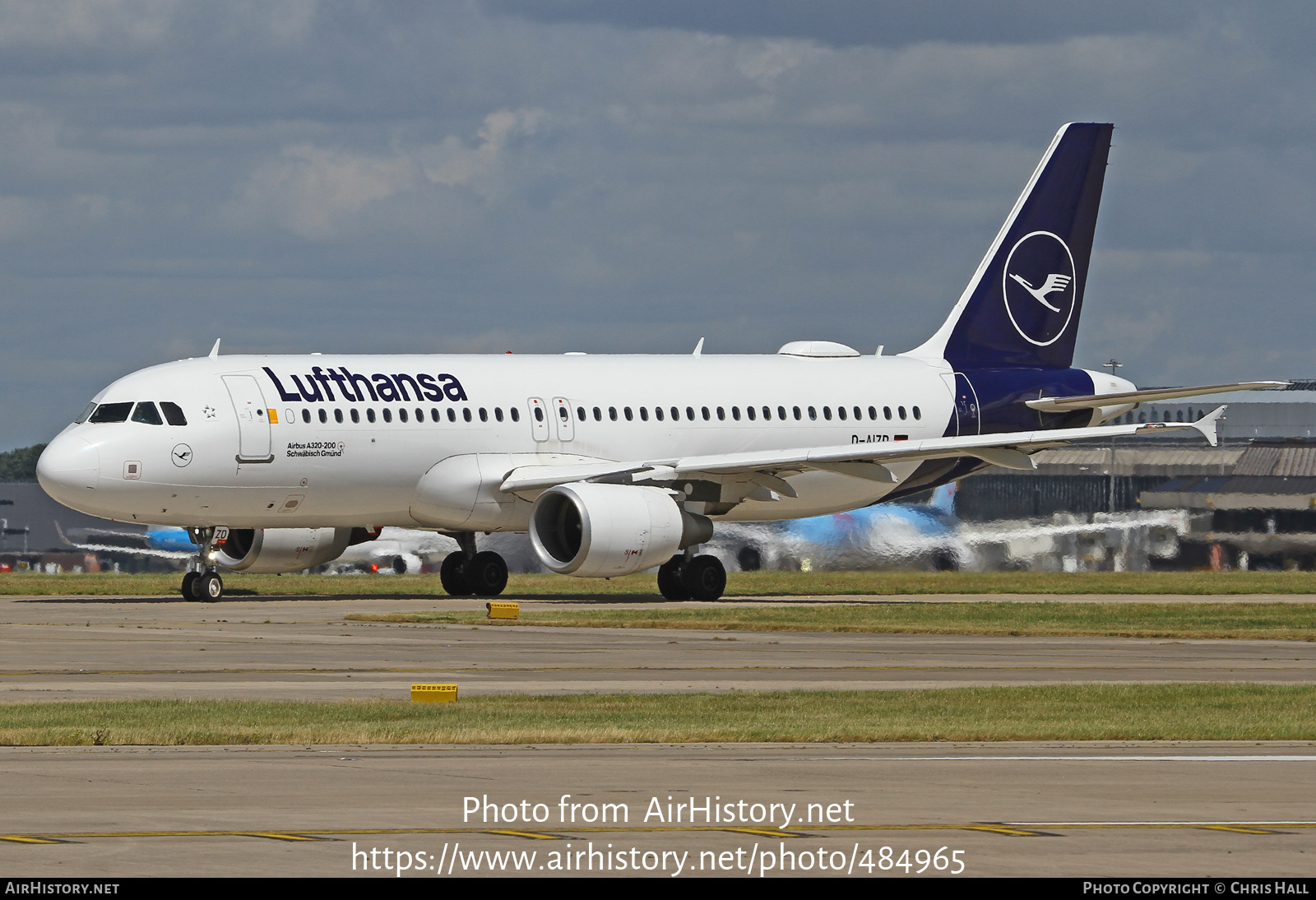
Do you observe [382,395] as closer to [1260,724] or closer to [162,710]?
[162,710]

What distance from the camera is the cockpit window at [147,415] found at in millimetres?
41188

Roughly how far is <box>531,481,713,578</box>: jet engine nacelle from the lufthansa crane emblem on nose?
12.8 m

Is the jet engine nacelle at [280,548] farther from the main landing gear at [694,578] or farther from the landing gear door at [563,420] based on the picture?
the main landing gear at [694,578]

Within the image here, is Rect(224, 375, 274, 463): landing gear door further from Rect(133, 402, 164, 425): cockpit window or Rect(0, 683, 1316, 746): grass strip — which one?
Rect(0, 683, 1316, 746): grass strip

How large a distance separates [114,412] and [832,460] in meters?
13.8

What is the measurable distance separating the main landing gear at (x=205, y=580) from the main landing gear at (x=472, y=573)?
579 centimetres

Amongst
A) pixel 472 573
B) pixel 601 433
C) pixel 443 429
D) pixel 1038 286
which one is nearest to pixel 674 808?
pixel 443 429

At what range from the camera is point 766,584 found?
5181cm

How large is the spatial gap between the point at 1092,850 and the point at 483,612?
27.9m

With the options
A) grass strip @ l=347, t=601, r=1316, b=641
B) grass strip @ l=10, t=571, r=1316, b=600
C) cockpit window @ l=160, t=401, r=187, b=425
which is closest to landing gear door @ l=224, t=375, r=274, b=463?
cockpit window @ l=160, t=401, r=187, b=425

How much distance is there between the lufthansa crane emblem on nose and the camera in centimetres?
5269

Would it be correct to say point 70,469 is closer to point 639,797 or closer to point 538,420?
point 538,420

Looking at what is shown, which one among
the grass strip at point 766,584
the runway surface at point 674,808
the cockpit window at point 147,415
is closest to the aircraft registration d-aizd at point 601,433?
the cockpit window at point 147,415

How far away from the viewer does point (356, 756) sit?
1716 cm
